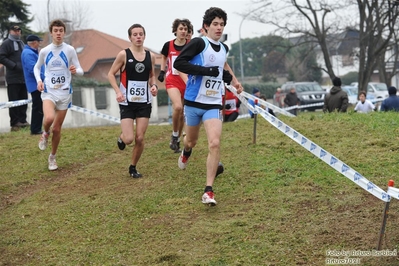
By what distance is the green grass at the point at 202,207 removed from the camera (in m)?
6.27

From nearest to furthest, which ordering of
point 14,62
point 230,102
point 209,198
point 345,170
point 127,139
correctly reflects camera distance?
1. point 345,170
2. point 209,198
3. point 127,139
4. point 14,62
5. point 230,102

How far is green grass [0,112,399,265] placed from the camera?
6.27 metres

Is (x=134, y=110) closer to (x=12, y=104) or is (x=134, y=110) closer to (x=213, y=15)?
(x=213, y=15)

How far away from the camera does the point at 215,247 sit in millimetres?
6320

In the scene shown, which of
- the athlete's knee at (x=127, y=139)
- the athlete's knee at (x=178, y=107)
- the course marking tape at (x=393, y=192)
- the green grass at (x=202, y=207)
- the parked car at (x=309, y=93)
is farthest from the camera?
the parked car at (x=309, y=93)

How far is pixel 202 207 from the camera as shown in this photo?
24.8 ft

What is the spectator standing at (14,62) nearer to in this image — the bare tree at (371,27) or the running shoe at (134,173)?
the running shoe at (134,173)

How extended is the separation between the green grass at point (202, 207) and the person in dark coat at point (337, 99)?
4579mm

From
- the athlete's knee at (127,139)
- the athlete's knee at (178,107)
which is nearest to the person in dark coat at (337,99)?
the athlete's knee at (178,107)

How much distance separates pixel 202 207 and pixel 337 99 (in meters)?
9.66

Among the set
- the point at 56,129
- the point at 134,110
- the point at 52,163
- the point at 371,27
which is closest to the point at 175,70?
the point at 134,110

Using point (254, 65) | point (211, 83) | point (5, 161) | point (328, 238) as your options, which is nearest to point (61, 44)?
point (5, 161)

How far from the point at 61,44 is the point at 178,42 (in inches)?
74.7

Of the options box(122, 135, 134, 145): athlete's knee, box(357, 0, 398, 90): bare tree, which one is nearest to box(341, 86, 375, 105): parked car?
box(357, 0, 398, 90): bare tree
